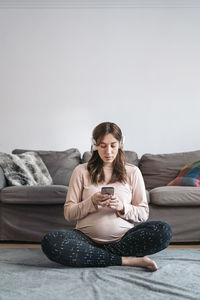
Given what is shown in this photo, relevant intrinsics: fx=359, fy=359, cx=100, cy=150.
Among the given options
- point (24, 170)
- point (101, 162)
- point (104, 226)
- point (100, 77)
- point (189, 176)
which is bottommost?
point (104, 226)

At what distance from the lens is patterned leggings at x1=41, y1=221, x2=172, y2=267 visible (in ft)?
5.79

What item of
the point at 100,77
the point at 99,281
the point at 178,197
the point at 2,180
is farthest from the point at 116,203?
the point at 100,77

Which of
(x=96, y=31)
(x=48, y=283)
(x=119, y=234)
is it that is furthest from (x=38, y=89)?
(x=48, y=283)

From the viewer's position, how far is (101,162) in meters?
2.13

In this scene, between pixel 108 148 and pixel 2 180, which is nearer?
pixel 108 148

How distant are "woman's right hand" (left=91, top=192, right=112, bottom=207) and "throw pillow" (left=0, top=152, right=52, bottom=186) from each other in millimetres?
1324

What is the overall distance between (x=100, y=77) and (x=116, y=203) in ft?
8.18

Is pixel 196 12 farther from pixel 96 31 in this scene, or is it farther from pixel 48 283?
pixel 48 283

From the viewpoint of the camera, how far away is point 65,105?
409cm

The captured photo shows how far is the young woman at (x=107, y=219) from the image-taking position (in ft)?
5.88

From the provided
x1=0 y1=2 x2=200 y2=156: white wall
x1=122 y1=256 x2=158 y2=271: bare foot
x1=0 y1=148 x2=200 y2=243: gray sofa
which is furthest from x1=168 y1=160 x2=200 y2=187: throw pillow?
x1=122 y1=256 x2=158 y2=271: bare foot

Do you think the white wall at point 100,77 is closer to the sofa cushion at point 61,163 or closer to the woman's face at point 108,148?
the sofa cushion at point 61,163

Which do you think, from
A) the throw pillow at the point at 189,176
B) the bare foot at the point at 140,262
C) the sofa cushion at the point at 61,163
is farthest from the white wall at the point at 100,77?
the bare foot at the point at 140,262

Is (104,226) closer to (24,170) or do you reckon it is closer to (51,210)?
(51,210)
